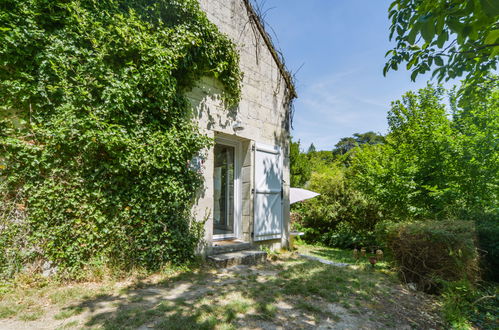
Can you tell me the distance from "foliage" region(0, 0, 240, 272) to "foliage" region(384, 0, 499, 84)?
125 inches

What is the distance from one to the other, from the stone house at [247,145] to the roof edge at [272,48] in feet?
0.07

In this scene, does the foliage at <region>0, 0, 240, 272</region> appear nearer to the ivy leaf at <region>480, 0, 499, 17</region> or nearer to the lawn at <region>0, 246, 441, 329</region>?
the lawn at <region>0, 246, 441, 329</region>

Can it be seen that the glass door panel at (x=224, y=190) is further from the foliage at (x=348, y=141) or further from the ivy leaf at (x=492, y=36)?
the foliage at (x=348, y=141)

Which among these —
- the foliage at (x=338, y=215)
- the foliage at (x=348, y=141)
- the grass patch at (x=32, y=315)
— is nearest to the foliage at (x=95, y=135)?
the grass patch at (x=32, y=315)

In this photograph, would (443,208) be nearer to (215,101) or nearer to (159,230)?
(215,101)

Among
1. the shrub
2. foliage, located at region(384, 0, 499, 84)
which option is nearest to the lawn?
the shrub

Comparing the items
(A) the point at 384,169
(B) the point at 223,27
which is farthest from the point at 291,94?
(A) the point at 384,169

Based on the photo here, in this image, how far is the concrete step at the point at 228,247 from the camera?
4560 millimetres

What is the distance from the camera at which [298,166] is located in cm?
1198

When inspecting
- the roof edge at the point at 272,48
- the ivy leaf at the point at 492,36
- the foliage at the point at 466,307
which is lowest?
the foliage at the point at 466,307

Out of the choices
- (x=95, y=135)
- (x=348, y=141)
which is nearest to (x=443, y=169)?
(x=95, y=135)

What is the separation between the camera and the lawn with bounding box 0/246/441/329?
2.26 metres

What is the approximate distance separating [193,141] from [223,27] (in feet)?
9.04

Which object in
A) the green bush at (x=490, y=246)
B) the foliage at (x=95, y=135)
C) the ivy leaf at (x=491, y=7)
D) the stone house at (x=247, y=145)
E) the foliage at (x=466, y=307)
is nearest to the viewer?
the ivy leaf at (x=491, y=7)
